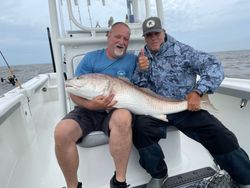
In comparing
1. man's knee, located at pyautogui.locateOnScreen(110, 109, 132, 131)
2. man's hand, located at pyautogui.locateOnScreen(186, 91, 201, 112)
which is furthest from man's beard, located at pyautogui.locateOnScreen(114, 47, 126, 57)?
man's hand, located at pyautogui.locateOnScreen(186, 91, 201, 112)

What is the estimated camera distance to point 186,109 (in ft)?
7.93

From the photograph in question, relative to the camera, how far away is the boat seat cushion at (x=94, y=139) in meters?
2.32

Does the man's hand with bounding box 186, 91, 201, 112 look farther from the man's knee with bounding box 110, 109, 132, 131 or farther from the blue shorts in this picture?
the blue shorts

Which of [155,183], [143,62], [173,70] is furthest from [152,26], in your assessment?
[155,183]

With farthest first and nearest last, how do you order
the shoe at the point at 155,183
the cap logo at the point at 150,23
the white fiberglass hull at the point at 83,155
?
the cap logo at the point at 150,23
the white fiberglass hull at the point at 83,155
the shoe at the point at 155,183

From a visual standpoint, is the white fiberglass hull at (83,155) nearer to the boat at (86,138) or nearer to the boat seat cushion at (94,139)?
the boat at (86,138)

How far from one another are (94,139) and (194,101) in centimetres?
91

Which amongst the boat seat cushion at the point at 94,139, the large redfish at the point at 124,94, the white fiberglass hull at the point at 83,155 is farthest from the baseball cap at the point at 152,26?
the boat seat cushion at the point at 94,139

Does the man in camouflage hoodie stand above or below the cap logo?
below

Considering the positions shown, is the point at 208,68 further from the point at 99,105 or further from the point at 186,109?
the point at 99,105

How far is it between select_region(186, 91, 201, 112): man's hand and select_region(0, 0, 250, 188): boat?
0.22 meters

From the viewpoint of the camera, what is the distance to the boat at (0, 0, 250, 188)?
2.50 m

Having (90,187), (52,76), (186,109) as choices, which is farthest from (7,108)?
(52,76)

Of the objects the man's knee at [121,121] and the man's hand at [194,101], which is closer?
the man's knee at [121,121]
